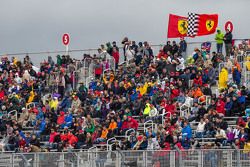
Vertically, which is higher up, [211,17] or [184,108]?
[211,17]

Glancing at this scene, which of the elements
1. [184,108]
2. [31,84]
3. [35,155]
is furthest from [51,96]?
[35,155]

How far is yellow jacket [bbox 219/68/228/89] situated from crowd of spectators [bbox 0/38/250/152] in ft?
0.14

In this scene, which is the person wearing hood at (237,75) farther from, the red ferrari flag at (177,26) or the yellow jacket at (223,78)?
the red ferrari flag at (177,26)

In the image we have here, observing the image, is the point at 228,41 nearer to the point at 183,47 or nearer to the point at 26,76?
the point at 183,47

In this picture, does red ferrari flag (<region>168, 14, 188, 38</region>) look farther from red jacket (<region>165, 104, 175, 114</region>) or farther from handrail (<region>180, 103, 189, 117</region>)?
handrail (<region>180, 103, 189, 117</region>)

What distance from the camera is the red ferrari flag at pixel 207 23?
56.8 m

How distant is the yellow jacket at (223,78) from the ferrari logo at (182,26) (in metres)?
9.03

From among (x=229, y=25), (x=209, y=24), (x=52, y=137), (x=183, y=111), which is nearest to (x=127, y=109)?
(x=183, y=111)

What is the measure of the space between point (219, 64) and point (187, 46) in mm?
3779

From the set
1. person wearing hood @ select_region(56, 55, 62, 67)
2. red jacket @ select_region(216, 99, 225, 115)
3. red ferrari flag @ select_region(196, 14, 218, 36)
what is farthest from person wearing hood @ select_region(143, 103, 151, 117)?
person wearing hood @ select_region(56, 55, 62, 67)

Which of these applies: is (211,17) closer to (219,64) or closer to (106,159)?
(219,64)

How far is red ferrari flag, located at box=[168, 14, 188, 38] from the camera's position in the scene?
57.3m

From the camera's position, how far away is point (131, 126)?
4662 centimetres

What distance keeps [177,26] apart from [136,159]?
2225cm
